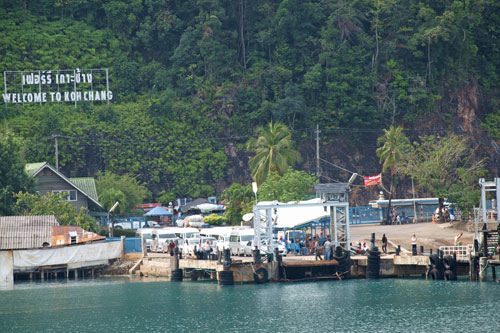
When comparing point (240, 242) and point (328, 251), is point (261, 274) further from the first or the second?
point (240, 242)

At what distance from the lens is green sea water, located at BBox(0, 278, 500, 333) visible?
40.9 meters

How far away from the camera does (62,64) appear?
99.9 m

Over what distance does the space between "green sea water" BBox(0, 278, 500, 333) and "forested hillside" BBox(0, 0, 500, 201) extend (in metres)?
39.1

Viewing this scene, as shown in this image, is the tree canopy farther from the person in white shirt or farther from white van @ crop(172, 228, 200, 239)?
the person in white shirt

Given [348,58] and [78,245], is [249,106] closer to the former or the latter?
[348,58]

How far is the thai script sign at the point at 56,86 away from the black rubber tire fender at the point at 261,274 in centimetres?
5085

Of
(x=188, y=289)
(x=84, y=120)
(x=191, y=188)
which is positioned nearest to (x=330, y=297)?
(x=188, y=289)

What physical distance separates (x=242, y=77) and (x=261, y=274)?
52.7 m

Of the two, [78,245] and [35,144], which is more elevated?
[35,144]

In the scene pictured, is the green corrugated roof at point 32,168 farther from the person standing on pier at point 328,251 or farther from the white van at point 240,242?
the person standing on pier at point 328,251

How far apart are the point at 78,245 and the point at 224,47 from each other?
46040 mm

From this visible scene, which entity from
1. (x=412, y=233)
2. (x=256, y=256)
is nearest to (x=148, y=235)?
(x=256, y=256)

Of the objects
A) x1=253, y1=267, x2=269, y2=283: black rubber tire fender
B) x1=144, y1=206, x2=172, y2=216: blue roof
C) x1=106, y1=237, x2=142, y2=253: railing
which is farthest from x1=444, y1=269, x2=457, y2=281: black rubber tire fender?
x1=144, y1=206, x2=172, y2=216: blue roof

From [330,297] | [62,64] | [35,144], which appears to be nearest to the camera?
[330,297]
